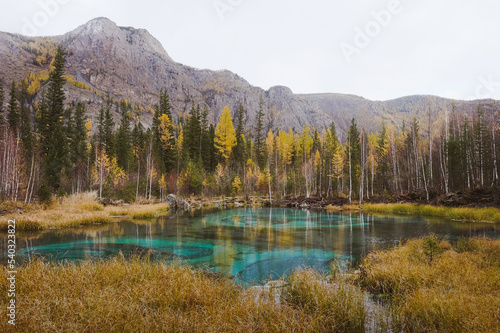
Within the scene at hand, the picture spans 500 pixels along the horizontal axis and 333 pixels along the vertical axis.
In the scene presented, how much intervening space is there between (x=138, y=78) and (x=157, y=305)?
17316 centimetres

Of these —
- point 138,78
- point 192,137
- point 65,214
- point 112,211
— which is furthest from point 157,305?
point 138,78

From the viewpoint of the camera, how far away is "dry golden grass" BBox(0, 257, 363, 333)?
3316mm

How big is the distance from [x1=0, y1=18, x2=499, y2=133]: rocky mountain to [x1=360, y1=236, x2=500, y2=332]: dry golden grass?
12594 centimetres

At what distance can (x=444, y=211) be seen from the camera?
855 inches

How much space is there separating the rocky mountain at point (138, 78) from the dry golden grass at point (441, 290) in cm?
12594

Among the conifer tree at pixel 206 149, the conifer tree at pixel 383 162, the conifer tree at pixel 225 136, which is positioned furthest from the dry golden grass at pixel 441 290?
the conifer tree at pixel 225 136

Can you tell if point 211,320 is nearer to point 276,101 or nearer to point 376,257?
point 376,257

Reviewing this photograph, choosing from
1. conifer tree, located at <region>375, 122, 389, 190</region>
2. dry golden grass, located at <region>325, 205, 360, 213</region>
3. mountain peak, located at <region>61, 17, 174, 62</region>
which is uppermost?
mountain peak, located at <region>61, 17, 174, 62</region>

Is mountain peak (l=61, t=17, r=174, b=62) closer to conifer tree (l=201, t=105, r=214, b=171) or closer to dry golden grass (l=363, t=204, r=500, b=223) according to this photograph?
conifer tree (l=201, t=105, r=214, b=171)

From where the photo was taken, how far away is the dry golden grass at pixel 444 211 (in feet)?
59.7

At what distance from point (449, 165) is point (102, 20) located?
210707mm

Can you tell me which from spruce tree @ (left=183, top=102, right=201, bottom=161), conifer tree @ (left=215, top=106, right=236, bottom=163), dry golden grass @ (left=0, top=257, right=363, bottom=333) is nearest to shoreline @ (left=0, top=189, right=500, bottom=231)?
dry golden grass @ (left=0, top=257, right=363, bottom=333)

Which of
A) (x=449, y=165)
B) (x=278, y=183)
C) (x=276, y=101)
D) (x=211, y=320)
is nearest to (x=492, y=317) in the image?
(x=211, y=320)

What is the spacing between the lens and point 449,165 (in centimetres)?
3098
